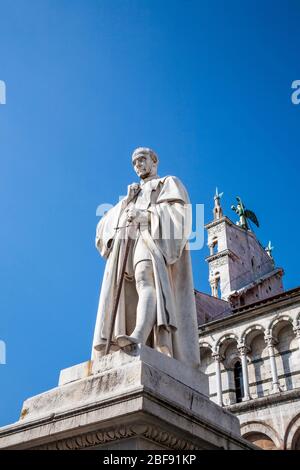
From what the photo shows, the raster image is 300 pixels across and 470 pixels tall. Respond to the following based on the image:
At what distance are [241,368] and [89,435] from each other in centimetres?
2931

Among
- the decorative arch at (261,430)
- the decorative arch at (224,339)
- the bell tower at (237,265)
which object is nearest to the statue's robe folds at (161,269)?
the decorative arch at (261,430)

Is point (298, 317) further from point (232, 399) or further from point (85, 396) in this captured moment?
point (85, 396)

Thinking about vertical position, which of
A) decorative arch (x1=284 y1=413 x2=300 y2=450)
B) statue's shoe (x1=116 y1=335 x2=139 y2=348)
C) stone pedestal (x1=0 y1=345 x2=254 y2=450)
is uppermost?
decorative arch (x1=284 y1=413 x2=300 y2=450)

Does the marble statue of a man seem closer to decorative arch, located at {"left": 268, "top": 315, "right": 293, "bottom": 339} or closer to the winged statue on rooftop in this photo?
decorative arch, located at {"left": 268, "top": 315, "right": 293, "bottom": 339}

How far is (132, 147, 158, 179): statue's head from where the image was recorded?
7.38 m

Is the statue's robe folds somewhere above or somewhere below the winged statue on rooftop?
below

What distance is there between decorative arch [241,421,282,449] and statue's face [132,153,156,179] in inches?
939

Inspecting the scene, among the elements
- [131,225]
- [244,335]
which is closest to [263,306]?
[244,335]

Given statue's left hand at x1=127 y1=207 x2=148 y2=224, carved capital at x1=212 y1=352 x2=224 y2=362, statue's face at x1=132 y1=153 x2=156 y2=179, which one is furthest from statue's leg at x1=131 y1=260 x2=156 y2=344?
carved capital at x1=212 y1=352 x2=224 y2=362

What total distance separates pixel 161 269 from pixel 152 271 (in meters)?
0.10

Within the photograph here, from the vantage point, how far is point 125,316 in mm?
6109

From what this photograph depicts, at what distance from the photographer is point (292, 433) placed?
27.1 meters

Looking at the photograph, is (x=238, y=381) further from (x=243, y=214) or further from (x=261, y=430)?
(x=243, y=214)
